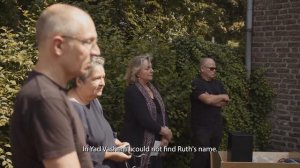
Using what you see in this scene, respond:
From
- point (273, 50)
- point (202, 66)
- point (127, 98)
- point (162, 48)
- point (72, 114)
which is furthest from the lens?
point (273, 50)

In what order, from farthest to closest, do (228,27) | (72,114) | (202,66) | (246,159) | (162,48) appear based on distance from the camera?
(228,27) < (162,48) < (202,66) < (246,159) < (72,114)

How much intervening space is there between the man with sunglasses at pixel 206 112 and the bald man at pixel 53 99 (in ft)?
12.4

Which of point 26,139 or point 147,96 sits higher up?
point 26,139

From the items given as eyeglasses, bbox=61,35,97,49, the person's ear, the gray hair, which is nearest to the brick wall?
the gray hair

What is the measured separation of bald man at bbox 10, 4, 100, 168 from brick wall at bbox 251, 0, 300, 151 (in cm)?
522

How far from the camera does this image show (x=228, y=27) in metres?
13.8

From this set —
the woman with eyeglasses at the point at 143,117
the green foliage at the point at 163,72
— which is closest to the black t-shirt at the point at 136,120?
the woman with eyeglasses at the point at 143,117

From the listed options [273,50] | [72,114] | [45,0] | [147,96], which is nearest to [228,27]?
[273,50]

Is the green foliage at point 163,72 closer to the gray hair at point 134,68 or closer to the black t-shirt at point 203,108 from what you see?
the black t-shirt at point 203,108

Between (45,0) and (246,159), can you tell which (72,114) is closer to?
(246,159)

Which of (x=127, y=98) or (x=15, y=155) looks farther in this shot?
(x=127, y=98)

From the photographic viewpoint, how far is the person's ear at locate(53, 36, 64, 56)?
1.79 metres

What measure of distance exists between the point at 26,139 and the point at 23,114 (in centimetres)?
10

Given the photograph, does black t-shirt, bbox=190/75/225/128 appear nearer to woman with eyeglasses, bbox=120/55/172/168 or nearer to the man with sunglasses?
the man with sunglasses
